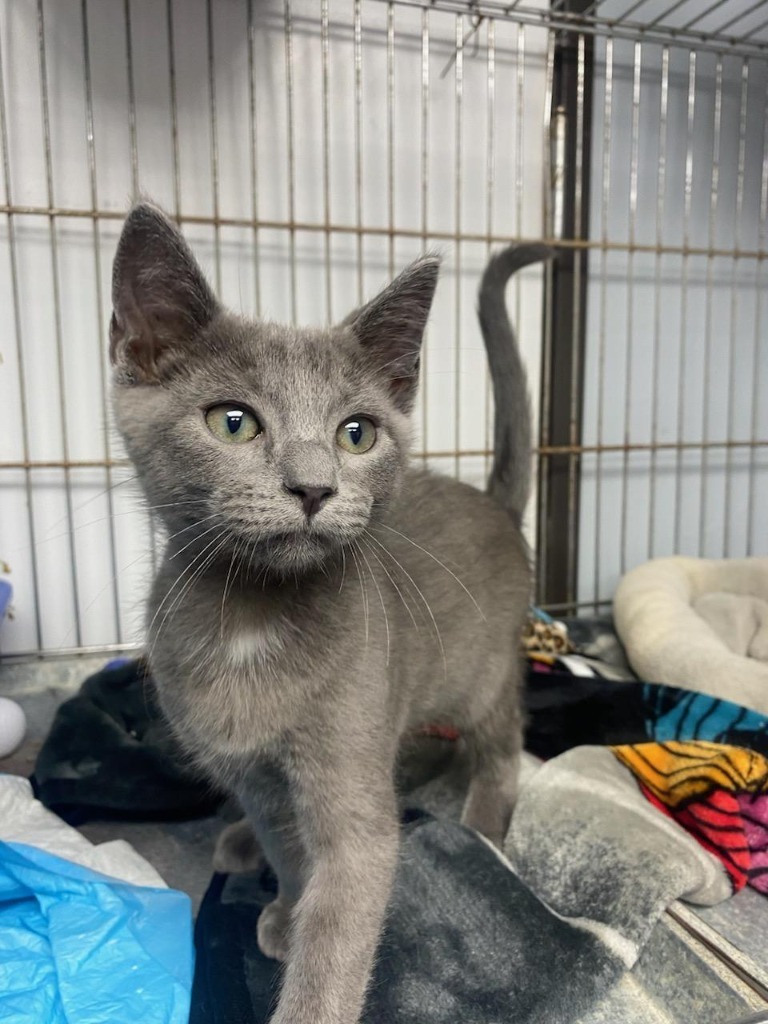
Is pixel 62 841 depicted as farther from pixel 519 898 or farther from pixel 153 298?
pixel 153 298

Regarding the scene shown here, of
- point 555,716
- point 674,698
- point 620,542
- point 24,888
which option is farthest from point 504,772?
point 620,542

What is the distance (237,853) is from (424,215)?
52.3 inches

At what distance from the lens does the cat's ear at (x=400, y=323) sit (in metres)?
0.72

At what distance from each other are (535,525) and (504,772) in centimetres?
90

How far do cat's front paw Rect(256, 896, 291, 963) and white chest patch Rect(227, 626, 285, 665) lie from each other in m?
0.32

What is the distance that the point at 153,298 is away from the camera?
2.17ft

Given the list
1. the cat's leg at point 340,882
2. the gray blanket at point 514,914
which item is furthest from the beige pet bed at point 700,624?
the cat's leg at point 340,882

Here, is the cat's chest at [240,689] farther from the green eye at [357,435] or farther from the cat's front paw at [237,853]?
the cat's front paw at [237,853]

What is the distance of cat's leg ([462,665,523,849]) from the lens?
1.06 metres

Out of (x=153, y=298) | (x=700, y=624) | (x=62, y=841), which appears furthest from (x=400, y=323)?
(x=700, y=624)

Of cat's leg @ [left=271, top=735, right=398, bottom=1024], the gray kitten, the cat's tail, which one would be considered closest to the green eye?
the gray kitten

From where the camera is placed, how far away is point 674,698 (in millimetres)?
1259

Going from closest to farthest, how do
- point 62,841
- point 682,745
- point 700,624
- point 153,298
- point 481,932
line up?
point 153,298, point 481,932, point 62,841, point 682,745, point 700,624

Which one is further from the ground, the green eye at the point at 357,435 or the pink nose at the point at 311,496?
the green eye at the point at 357,435
